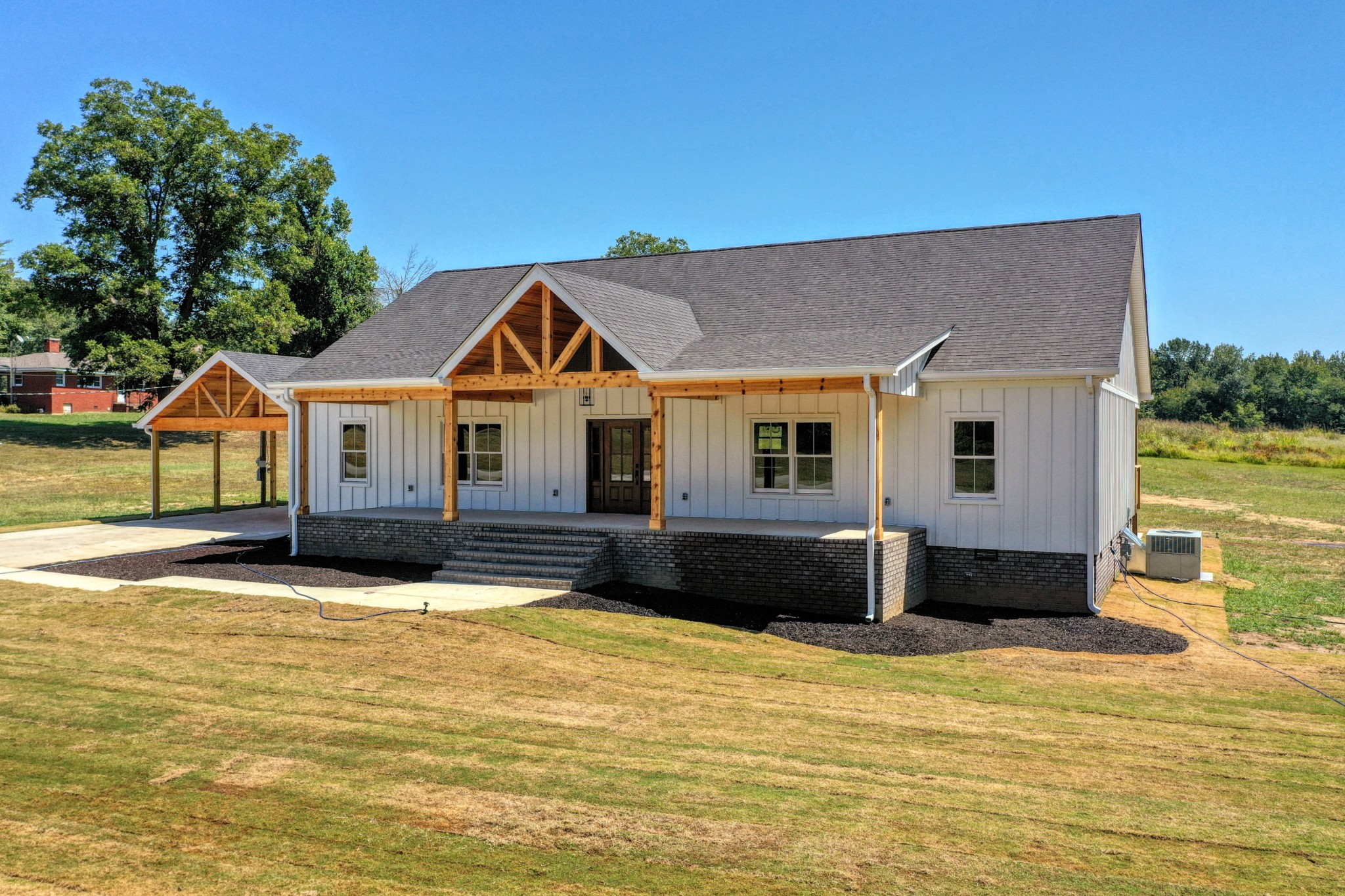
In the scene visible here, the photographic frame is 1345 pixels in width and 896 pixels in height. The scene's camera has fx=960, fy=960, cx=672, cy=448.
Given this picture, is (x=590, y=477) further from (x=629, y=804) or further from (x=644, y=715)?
(x=629, y=804)

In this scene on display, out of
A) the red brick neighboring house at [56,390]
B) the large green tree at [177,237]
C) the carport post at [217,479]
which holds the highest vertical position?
the large green tree at [177,237]

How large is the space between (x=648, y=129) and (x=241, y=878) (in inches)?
1156

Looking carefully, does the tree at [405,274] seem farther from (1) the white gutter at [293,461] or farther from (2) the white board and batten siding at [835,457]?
(1) the white gutter at [293,461]

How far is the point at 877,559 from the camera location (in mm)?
13258

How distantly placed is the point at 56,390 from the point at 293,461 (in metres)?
48.3

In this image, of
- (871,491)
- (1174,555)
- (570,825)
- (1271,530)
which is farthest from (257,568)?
(1271,530)

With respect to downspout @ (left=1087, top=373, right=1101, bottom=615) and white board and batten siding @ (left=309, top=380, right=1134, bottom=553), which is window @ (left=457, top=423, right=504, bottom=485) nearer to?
white board and batten siding @ (left=309, top=380, right=1134, bottom=553)

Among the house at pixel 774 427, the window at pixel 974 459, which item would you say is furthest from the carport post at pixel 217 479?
the window at pixel 974 459

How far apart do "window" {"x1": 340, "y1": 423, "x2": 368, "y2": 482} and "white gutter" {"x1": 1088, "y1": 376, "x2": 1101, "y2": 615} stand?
13856 millimetres

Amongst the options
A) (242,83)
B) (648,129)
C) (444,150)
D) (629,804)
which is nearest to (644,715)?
(629,804)

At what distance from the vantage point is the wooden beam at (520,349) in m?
15.4

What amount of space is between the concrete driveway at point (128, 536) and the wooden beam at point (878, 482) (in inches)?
521

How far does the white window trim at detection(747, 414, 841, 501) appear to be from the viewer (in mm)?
15797

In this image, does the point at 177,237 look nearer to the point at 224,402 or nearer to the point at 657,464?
the point at 224,402
